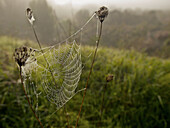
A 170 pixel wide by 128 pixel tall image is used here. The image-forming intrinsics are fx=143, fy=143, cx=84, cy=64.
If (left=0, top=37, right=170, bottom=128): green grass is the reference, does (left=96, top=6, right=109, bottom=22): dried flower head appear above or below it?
above

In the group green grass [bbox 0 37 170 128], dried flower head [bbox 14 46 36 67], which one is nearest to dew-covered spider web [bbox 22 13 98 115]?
dried flower head [bbox 14 46 36 67]

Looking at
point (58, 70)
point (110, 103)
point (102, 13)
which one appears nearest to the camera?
point (102, 13)

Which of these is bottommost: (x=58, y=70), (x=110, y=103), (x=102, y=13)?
(x=110, y=103)

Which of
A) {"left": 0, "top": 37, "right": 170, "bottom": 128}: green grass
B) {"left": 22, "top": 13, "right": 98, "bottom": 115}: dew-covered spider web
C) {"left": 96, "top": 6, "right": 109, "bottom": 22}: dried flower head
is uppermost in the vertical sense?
{"left": 96, "top": 6, "right": 109, "bottom": 22}: dried flower head

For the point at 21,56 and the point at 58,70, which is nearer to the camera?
the point at 21,56

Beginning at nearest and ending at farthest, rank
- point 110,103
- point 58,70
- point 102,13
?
1. point 102,13
2. point 58,70
3. point 110,103

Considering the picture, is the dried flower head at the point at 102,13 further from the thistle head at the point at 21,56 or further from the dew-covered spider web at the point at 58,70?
the thistle head at the point at 21,56

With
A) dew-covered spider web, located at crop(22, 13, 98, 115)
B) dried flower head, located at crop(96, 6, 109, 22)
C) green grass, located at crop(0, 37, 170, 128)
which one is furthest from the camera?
green grass, located at crop(0, 37, 170, 128)

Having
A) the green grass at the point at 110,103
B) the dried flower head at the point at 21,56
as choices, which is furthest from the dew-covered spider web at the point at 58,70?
the green grass at the point at 110,103

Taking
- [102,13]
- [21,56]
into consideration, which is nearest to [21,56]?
[21,56]

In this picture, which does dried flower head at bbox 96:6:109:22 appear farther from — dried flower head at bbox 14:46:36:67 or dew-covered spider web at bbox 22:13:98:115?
dried flower head at bbox 14:46:36:67

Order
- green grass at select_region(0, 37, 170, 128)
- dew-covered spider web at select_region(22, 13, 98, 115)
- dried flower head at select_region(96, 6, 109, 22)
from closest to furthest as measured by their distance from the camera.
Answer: dried flower head at select_region(96, 6, 109, 22) → dew-covered spider web at select_region(22, 13, 98, 115) → green grass at select_region(0, 37, 170, 128)

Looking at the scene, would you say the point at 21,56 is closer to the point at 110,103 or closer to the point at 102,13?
the point at 102,13
